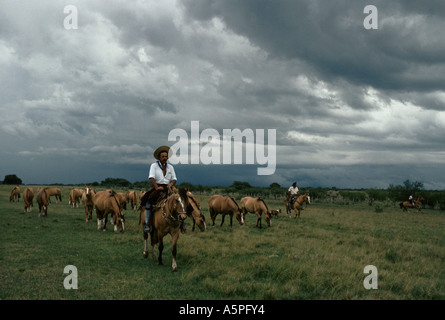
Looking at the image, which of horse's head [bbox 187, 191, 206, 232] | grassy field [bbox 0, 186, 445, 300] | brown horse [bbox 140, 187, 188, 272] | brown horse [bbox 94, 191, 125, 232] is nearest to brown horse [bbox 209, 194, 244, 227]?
grassy field [bbox 0, 186, 445, 300]

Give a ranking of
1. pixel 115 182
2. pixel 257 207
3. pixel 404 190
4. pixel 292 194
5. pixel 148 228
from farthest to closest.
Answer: pixel 115 182 → pixel 404 190 → pixel 292 194 → pixel 257 207 → pixel 148 228

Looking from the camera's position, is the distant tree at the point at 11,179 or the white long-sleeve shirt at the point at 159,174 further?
the distant tree at the point at 11,179

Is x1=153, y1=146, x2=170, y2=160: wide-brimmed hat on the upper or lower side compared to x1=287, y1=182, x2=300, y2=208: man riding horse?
upper

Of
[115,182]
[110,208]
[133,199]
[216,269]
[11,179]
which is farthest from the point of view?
[115,182]

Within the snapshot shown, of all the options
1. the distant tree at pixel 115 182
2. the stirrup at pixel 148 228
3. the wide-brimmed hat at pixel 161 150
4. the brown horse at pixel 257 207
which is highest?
the wide-brimmed hat at pixel 161 150

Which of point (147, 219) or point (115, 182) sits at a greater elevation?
point (147, 219)

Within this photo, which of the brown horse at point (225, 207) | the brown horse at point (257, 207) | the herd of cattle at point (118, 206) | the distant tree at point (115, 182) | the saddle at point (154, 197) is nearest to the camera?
the saddle at point (154, 197)

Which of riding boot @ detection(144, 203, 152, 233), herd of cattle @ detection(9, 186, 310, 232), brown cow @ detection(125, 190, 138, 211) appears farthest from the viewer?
brown cow @ detection(125, 190, 138, 211)

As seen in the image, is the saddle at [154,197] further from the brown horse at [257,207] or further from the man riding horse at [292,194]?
the man riding horse at [292,194]

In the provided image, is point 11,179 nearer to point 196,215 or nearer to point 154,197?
point 196,215

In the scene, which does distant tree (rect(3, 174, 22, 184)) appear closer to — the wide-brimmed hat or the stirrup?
the stirrup

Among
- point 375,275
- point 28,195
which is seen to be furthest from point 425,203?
point 28,195

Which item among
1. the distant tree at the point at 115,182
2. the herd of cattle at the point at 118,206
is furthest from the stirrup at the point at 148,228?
the distant tree at the point at 115,182

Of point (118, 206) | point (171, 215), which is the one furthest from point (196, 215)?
point (118, 206)
